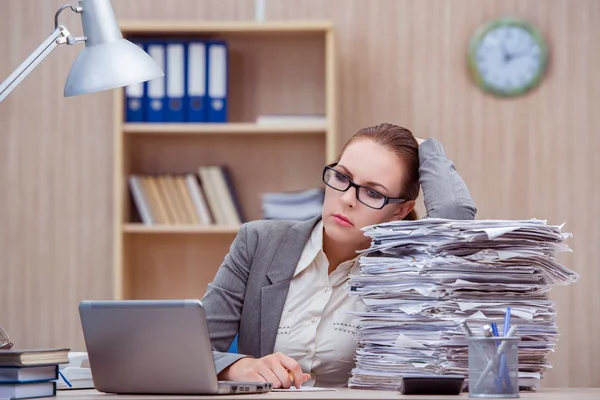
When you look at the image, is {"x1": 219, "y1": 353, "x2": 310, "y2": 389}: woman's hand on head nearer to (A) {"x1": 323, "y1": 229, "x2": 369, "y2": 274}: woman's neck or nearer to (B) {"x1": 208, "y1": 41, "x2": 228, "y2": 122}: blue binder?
(A) {"x1": 323, "y1": 229, "x2": 369, "y2": 274}: woman's neck

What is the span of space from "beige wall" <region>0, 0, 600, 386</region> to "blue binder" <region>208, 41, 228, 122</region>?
0.36 m

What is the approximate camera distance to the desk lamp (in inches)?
75.0

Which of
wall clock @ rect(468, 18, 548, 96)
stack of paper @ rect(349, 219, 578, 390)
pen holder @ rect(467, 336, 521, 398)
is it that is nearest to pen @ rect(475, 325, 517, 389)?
pen holder @ rect(467, 336, 521, 398)

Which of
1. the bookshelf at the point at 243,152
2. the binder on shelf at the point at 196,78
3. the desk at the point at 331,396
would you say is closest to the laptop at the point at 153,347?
the desk at the point at 331,396

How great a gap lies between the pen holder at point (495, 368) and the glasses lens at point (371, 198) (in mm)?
590

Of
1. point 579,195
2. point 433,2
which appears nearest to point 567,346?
point 579,195

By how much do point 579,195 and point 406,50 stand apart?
40.0 inches

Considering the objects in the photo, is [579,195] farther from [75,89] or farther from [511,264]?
[75,89]

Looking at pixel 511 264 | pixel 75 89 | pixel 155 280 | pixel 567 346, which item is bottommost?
pixel 567 346

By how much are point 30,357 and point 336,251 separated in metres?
0.84

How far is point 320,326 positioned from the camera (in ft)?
7.10

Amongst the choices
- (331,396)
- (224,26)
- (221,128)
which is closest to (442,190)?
(331,396)

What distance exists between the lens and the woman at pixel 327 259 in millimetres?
2105

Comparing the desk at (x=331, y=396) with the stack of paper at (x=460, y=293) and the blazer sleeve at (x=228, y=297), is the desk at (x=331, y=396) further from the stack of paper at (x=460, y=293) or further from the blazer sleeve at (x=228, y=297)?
the blazer sleeve at (x=228, y=297)
